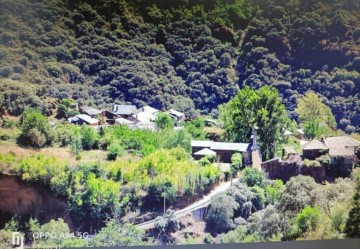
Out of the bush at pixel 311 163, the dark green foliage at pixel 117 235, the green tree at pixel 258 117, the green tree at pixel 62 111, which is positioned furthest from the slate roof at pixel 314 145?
the green tree at pixel 62 111

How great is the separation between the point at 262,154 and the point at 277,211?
1.88ft

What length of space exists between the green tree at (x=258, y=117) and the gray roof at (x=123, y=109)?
2.91 feet

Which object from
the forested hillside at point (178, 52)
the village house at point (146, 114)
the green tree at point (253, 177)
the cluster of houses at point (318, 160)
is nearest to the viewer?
the forested hillside at point (178, 52)

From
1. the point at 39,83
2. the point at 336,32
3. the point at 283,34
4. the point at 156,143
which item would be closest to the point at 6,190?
the point at 39,83

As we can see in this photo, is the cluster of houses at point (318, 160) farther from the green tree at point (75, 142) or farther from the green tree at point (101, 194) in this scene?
the green tree at point (75, 142)

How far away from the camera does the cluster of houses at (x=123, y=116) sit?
5.37 metres

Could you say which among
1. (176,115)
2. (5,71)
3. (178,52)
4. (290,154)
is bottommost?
(290,154)

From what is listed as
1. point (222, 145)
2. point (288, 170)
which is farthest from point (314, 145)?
point (222, 145)

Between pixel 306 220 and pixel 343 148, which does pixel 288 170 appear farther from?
pixel 343 148

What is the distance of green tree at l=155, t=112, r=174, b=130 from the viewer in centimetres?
552

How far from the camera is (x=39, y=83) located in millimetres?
5188

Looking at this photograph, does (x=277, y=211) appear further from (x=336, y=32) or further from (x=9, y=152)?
(x=9, y=152)

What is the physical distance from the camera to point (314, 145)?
19.3 ft

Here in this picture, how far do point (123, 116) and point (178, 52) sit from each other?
2.78ft
